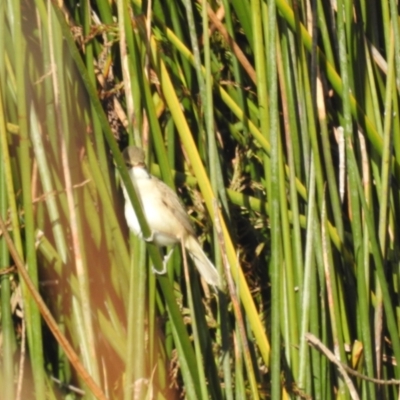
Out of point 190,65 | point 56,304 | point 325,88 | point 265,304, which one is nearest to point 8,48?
point 190,65

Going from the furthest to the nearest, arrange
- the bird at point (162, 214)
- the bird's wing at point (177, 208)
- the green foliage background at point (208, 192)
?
the bird's wing at point (177, 208) → the bird at point (162, 214) → the green foliage background at point (208, 192)

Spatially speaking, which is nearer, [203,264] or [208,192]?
[208,192]

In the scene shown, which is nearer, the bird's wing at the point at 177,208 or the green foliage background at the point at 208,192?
the green foliage background at the point at 208,192

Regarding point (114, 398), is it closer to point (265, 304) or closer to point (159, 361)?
point (159, 361)

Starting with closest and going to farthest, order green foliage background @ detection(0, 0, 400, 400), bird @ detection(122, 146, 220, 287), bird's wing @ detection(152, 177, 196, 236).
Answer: green foliage background @ detection(0, 0, 400, 400) → bird @ detection(122, 146, 220, 287) → bird's wing @ detection(152, 177, 196, 236)

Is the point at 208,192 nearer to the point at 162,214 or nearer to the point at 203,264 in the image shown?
the point at 203,264

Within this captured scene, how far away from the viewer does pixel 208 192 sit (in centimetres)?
189

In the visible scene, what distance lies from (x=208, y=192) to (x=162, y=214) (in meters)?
0.45

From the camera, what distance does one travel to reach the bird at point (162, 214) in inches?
79.2

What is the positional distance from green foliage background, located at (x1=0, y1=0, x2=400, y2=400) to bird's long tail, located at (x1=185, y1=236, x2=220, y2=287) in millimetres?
56

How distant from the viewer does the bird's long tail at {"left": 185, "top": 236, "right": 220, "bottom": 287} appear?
2.10 meters

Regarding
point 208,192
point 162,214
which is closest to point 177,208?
point 162,214

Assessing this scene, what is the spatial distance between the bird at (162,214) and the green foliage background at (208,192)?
5 cm

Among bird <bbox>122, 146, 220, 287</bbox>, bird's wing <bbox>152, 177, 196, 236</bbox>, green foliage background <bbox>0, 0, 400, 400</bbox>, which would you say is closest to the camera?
green foliage background <bbox>0, 0, 400, 400</bbox>
